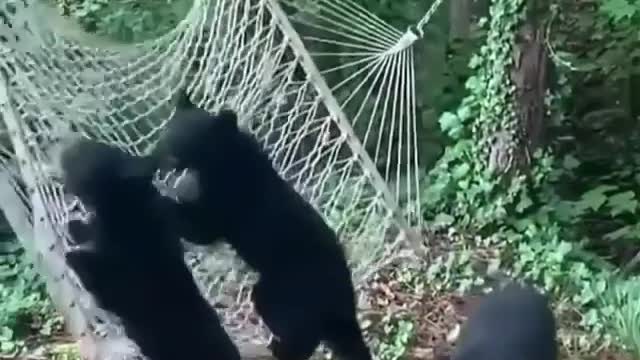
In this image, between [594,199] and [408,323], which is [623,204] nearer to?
[594,199]

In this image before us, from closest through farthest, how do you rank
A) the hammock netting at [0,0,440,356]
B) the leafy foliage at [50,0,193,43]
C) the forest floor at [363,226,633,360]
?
the hammock netting at [0,0,440,356] < the forest floor at [363,226,633,360] < the leafy foliage at [50,0,193,43]

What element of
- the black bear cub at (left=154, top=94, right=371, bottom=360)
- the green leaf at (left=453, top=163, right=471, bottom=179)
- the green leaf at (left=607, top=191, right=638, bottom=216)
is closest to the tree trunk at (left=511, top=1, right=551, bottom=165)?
the green leaf at (left=453, top=163, right=471, bottom=179)

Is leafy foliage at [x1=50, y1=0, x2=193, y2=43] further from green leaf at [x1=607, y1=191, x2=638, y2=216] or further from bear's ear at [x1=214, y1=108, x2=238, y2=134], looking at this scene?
bear's ear at [x1=214, y1=108, x2=238, y2=134]

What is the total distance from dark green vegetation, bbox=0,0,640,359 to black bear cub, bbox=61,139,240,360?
1552 mm

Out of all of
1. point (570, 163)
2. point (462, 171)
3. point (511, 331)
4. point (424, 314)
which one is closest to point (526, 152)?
point (462, 171)

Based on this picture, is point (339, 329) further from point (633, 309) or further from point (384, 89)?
point (384, 89)

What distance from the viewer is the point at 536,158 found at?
2.95 metres

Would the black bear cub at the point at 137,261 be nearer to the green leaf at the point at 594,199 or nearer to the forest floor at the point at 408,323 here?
the forest floor at the point at 408,323

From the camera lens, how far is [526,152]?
294cm

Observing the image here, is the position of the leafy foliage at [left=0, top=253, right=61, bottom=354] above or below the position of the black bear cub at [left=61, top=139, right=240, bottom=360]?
below

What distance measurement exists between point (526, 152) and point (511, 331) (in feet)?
8.18

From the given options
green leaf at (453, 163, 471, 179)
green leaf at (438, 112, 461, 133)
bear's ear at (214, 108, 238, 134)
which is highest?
bear's ear at (214, 108, 238, 134)

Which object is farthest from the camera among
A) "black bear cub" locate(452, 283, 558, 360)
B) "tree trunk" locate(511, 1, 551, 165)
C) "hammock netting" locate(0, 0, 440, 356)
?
"tree trunk" locate(511, 1, 551, 165)

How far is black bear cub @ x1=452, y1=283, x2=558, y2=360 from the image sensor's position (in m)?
0.48
